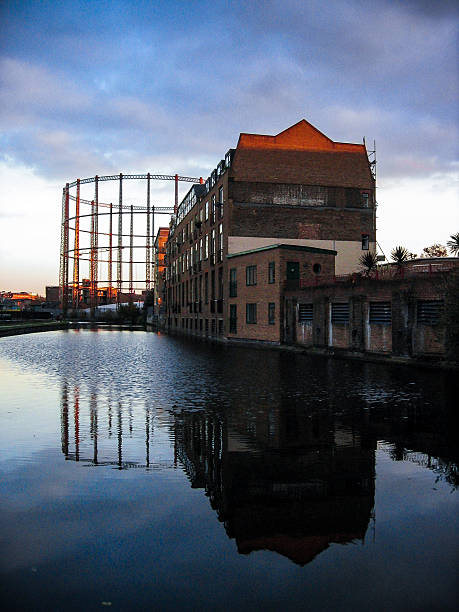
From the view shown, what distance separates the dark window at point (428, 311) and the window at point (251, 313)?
18168mm

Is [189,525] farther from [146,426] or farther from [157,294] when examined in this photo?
[157,294]

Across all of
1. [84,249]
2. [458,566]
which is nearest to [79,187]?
[84,249]

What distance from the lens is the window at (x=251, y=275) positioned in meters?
42.3

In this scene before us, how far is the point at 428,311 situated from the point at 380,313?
342cm

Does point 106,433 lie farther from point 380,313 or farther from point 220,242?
point 220,242

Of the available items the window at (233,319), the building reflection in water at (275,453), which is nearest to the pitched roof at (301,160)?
the window at (233,319)

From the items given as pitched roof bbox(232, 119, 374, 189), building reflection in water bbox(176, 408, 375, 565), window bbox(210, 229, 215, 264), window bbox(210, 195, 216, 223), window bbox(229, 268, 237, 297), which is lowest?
building reflection in water bbox(176, 408, 375, 565)

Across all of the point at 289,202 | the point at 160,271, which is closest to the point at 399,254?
the point at 289,202

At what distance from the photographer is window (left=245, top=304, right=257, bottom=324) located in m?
42.0

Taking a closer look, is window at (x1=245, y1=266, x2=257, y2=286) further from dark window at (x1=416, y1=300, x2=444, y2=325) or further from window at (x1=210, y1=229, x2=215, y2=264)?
dark window at (x1=416, y1=300, x2=444, y2=325)

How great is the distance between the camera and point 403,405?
13.1 m

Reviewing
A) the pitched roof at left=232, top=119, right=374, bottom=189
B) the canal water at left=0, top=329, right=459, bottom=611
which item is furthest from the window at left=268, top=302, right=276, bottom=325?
the canal water at left=0, top=329, right=459, bottom=611

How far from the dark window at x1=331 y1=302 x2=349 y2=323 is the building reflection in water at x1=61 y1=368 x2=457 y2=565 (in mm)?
17060

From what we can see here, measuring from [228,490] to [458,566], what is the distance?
286 cm
